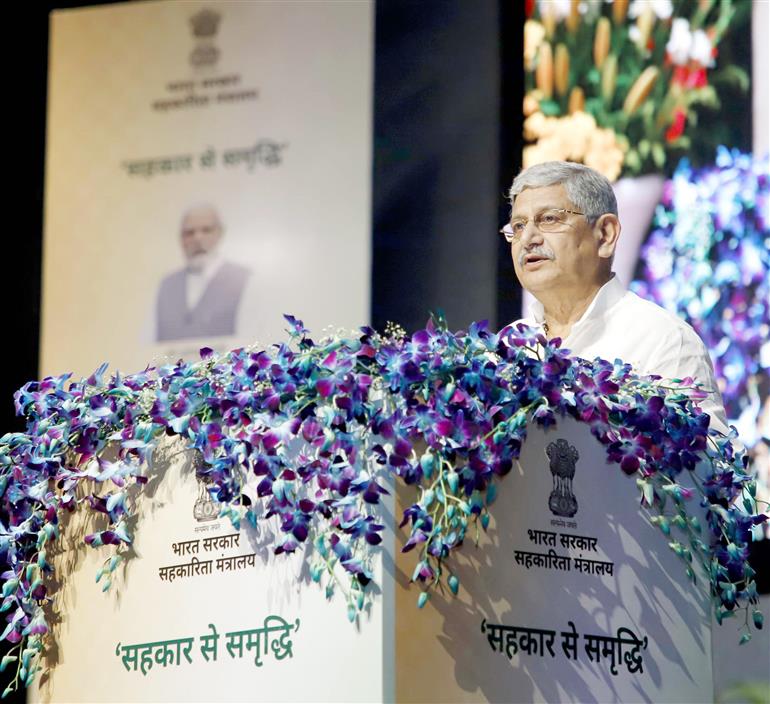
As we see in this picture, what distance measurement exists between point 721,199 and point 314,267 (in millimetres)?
1666

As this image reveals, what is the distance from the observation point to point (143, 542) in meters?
2.28

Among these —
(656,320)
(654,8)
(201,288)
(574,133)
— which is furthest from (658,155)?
(656,320)

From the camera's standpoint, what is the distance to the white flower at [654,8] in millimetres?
5613

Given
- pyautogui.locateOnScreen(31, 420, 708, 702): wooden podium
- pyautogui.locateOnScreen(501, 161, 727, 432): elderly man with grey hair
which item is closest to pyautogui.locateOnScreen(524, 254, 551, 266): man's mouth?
pyautogui.locateOnScreen(501, 161, 727, 432): elderly man with grey hair

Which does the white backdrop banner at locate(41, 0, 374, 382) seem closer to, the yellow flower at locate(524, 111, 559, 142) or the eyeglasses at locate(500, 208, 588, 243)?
the yellow flower at locate(524, 111, 559, 142)

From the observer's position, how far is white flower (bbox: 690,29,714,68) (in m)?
5.51

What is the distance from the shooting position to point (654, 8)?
18.5 feet

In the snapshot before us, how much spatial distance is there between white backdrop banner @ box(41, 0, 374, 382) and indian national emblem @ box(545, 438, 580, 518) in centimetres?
359

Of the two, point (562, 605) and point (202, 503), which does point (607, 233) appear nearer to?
point (562, 605)

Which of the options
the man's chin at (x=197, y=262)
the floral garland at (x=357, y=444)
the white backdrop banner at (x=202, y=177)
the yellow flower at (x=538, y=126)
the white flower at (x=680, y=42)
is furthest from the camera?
the man's chin at (x=197, y=262)

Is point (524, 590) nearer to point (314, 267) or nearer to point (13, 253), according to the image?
point (314, 267)

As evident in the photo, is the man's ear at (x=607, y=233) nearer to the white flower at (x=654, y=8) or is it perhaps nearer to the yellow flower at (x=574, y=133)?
the yellow flower at (x=574, y=133)

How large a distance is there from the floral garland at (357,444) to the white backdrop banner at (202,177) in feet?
11.2

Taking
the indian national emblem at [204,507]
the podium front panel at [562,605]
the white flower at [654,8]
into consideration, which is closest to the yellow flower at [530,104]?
the white flower at [654,8]
